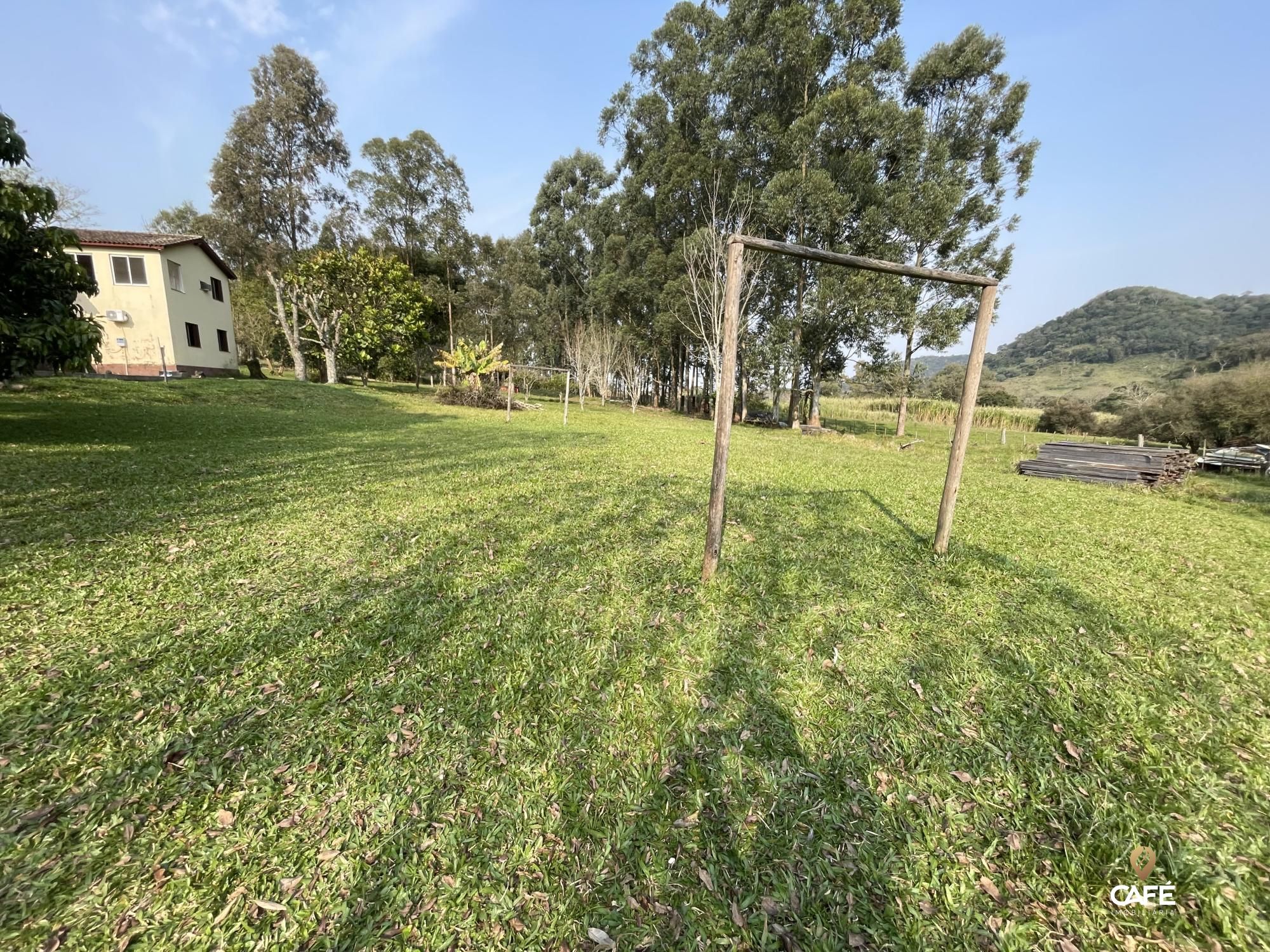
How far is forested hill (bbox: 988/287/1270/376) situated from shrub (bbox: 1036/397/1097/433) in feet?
143

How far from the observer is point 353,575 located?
400 cm

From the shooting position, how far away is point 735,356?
323cm

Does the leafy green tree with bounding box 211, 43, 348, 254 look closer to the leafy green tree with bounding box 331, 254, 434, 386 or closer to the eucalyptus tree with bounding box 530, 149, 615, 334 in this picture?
the leafy green tree with bounding box 331, 254, 434, 386

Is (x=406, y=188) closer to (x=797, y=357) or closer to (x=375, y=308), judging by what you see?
(x=375, y=308)

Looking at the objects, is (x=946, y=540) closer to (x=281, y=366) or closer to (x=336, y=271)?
(x=336, y=271)

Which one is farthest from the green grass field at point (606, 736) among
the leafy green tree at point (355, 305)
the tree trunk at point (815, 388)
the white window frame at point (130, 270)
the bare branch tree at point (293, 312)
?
the leafy green tree at point (355, 305)

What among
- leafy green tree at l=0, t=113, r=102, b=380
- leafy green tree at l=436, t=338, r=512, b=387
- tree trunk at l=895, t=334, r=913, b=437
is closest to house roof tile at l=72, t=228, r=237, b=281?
leafy green tree at l=436, t=338, r=512, b=387

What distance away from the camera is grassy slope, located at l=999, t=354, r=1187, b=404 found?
2160 inches

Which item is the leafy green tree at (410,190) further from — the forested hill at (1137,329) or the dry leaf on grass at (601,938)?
the forested hill at (1137,329)

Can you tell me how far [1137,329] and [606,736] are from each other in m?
109

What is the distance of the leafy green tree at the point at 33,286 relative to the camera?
675 cm

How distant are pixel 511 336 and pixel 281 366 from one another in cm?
1792

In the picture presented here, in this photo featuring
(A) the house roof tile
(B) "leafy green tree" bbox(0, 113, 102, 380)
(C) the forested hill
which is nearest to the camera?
(B) "leafy green tree" bbox(0, 113, 102, 380)

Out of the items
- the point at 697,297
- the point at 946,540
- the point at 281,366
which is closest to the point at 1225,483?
the point at 946,540
